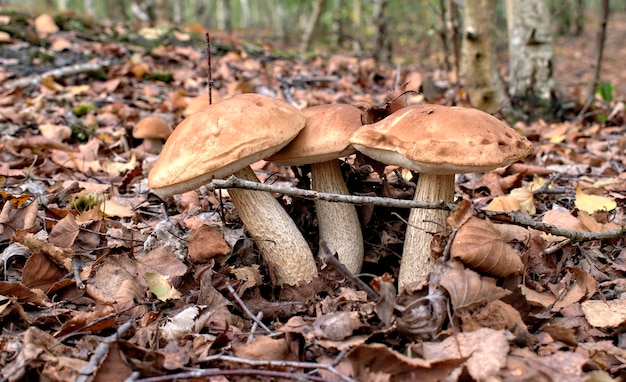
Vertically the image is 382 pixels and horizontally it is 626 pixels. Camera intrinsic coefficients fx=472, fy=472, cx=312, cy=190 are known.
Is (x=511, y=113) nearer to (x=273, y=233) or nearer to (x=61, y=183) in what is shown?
(x=273, y=233)

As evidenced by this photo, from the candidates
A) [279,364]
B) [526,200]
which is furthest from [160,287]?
[526,200]

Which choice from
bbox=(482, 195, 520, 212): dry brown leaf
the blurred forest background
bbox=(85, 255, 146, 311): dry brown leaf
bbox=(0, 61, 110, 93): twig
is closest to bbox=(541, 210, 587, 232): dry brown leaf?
bbox=(482, 195, 520, 212): dry brown leaf

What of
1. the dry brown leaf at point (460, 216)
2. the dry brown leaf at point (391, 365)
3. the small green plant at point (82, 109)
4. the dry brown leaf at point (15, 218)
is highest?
the small green plant at point (82, 109)

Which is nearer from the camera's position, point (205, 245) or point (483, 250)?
point (483, 250)

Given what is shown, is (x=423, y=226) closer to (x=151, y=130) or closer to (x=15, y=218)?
(x=15, y=218)

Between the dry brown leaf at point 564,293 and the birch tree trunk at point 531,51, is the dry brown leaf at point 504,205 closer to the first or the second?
the dry brown leaf at point 564,293

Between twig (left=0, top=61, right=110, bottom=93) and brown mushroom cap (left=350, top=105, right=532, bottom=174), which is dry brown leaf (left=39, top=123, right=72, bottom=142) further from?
brown mushroom cap (left=350, top=105, right=532, bottom=174)

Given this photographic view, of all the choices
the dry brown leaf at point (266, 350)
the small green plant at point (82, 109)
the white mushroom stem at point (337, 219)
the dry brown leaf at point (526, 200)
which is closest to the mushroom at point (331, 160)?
the white mushroom stem at point (337, 219)
